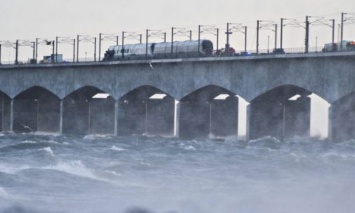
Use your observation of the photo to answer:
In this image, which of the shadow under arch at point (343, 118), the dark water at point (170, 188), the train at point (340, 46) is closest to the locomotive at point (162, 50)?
the train at point (340, 46)

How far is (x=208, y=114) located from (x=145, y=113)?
11218 millimetres

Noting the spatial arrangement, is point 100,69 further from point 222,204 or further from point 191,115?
point 222,204

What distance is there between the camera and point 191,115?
91625 millimetres

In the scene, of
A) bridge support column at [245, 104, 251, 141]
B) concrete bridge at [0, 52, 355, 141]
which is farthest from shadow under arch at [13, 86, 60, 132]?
bridge support column at [245, 104, 251, 141]

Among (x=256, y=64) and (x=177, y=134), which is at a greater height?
(x=256, y=64)

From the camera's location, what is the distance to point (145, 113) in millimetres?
101562

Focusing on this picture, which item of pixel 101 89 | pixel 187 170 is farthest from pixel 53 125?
pixel 187 170

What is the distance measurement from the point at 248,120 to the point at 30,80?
116 feet

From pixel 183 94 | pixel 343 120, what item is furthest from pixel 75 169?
pixel 183 94

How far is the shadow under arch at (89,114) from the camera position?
10760 centimetres

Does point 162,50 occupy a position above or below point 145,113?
above

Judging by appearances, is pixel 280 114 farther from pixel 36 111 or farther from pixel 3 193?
pixel 3 193

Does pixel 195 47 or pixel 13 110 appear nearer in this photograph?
pixel 195 47

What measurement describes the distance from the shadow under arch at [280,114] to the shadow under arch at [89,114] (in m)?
28.0
